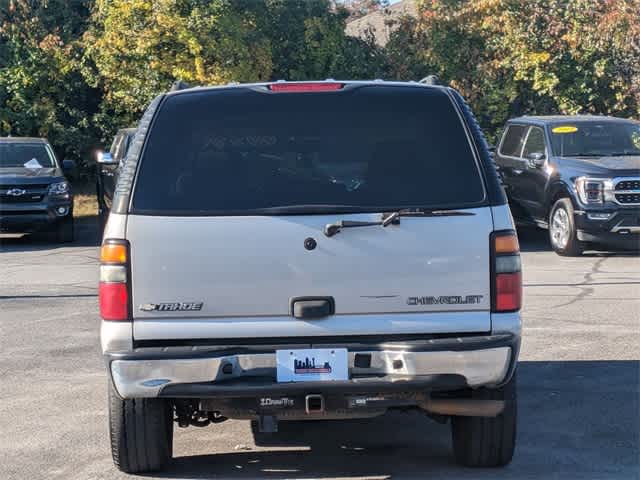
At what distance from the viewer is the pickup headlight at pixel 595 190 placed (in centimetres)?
1573

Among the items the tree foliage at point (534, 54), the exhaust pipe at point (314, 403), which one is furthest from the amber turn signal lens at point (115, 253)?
the tree foliage at point (534, 54)

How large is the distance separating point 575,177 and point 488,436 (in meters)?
10.4

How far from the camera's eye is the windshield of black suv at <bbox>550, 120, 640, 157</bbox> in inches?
663

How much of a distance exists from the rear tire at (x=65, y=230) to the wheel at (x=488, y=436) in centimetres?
1336

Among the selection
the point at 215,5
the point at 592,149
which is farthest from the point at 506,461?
the point at 215,5

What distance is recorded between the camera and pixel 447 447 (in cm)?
681

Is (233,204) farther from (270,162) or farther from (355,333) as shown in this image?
(355,333)

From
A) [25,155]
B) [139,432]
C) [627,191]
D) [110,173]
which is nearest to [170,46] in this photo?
[25,155]

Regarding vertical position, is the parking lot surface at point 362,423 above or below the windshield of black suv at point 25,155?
above

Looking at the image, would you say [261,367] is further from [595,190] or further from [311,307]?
[595,190]

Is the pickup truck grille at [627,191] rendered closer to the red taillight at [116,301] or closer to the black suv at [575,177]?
the black suv at [575,177]

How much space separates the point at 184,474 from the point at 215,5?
1763 centimetres

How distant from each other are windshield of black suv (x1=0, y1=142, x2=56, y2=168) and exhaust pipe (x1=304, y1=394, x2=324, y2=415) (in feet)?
48.1

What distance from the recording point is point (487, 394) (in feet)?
19.4
